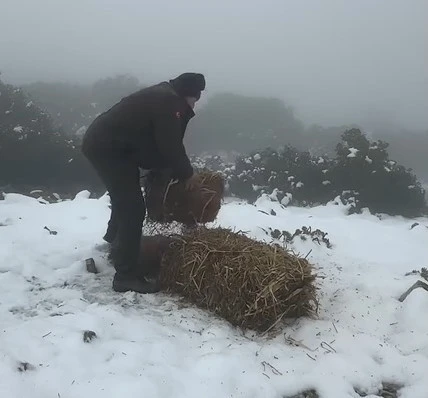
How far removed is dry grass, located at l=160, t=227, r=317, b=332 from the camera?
3172 millimetres

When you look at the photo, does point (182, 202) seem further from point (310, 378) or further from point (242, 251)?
point (310, 378)

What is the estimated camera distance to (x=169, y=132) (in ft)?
11.2

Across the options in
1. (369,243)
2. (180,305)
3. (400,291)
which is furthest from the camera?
(369,243)

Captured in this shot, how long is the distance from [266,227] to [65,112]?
51.1ft

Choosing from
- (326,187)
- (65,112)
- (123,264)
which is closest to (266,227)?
(123,264)

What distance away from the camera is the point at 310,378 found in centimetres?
258

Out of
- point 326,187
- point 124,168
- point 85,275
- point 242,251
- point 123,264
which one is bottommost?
point 326,187

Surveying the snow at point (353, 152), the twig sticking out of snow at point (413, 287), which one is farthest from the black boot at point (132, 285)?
the snow at point (353, 152)

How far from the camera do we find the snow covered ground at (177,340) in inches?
94.3

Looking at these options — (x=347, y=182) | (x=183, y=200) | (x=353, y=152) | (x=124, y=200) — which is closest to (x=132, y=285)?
(x=124, y=200)

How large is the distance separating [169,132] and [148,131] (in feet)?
0.67

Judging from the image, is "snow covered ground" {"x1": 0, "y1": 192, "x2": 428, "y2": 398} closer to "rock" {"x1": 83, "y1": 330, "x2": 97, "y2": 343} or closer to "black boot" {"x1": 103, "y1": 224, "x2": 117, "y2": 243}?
"rock" {"x1": 83, "y1": 330, "x2": 97, "y2": 343}

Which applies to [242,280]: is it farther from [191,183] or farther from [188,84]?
[188,84]

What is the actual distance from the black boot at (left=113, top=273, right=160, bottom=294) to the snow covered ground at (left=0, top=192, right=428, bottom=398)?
0.07 m
